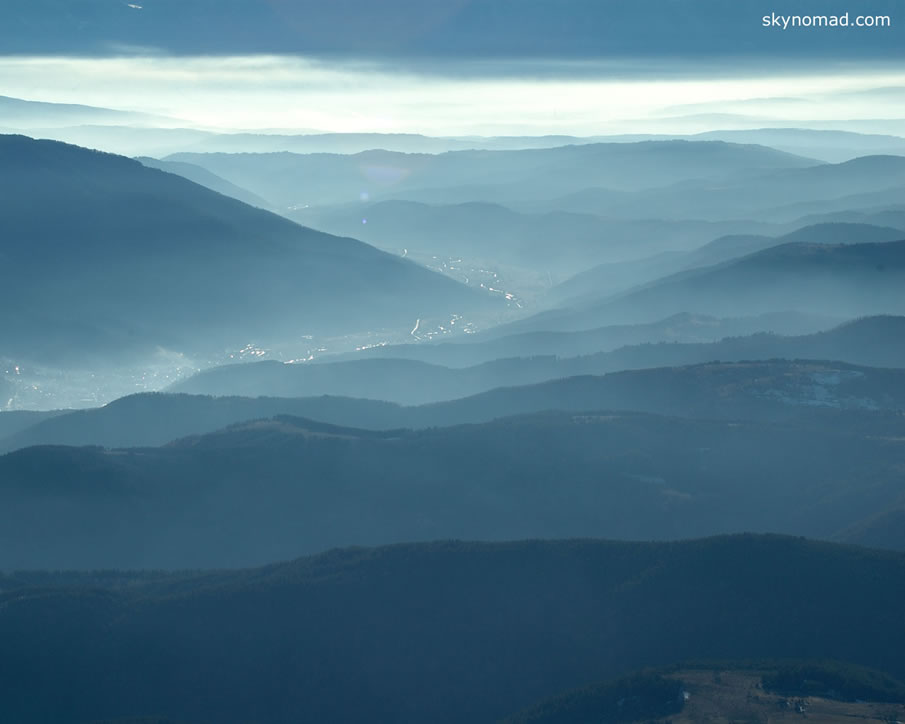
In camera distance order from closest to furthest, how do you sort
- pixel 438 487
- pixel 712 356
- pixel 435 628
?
pixel 435 628, pixel 438 487, pixel 712 356

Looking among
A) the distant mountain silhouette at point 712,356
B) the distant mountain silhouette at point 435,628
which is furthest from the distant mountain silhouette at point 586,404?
the distant mountain silhouette at point 435,628

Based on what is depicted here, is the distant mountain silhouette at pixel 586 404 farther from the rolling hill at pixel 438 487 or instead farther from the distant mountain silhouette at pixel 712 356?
the rolling hill at pixel 438 487

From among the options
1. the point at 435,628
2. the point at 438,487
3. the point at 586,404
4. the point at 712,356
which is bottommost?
the point at 435,628

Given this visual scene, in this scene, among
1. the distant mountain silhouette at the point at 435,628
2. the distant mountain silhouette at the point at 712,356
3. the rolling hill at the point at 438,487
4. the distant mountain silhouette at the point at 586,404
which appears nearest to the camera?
the distant mountain silhouette at the point at 435,628

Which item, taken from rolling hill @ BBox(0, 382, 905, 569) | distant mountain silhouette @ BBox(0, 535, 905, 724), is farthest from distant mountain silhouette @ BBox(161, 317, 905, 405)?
distant mountain silhouette @ BBox(0, 535, 905, 724)

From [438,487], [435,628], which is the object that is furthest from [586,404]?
[435,628]

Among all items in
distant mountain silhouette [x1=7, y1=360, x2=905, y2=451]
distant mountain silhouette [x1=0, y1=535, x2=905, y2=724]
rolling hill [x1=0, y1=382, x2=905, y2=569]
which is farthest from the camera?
distant mountain silhouette [x1=7, y1=360, x2=905, y2=451]

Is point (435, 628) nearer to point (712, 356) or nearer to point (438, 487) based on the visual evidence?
point (438, 487)

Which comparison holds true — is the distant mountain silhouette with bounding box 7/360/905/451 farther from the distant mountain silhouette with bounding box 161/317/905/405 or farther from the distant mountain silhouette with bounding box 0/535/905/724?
the distant mountain silhouette with bounding box 0/535/905/724
